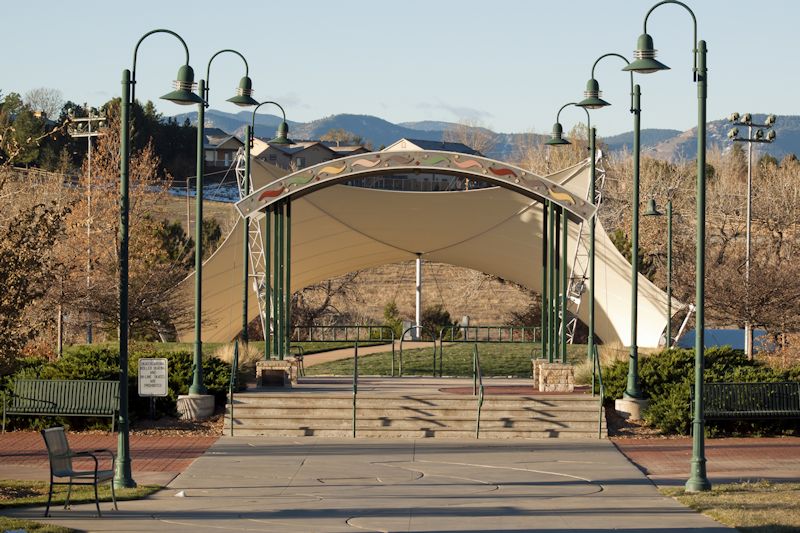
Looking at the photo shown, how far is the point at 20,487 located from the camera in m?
15.4

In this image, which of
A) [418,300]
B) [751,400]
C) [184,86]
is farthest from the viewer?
[418,300]

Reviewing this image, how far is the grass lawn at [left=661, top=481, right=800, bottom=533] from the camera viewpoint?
1305 centimetres

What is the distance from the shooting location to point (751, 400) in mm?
21375

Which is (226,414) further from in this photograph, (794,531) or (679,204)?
(679,204)

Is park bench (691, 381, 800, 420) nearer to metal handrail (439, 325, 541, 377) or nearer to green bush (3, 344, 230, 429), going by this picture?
metal handrail (439, 325, 541, 377)

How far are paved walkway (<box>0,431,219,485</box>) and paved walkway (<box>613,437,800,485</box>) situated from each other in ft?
23.6

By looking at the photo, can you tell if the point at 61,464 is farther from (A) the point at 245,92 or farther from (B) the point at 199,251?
(A) the point at 245,92

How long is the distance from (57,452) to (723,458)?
10774mm

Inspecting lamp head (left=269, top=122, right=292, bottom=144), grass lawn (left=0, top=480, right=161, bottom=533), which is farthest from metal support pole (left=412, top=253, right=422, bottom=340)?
grass lawn (left=0, top=480, right=161, bottom=533)

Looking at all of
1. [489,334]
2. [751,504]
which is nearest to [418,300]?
[489,334]

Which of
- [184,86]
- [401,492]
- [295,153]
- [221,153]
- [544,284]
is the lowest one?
[401,492]

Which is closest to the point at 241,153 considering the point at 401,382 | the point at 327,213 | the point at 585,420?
the point at 327,213

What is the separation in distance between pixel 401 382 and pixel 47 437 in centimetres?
1475

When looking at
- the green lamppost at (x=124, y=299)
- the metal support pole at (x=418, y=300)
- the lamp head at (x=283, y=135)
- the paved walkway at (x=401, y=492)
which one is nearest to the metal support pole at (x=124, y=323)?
the green lamppost at (x=124, y=299)
